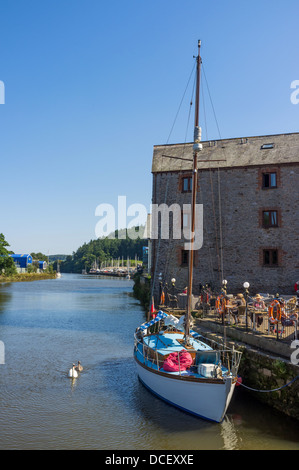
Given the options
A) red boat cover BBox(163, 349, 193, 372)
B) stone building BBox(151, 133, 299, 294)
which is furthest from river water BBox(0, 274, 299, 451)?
stone building BBox(151, 133, 299, 294)

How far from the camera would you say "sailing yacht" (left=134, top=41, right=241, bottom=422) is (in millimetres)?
12000

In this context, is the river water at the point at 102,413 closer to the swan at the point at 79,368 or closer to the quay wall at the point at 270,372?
the swan at the point at 79,368

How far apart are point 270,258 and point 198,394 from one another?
58.8 feet

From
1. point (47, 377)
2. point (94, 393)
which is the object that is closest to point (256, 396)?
point (94, 393)

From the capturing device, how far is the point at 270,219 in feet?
93.7

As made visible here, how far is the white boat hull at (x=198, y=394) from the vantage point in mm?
11837

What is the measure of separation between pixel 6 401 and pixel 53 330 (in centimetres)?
1483

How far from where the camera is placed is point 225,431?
39.0 feet

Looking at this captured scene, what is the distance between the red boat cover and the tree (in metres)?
76.6

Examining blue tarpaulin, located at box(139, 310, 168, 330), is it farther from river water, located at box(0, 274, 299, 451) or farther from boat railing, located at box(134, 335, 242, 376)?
river water, located at box(0, 274, 299, 451)

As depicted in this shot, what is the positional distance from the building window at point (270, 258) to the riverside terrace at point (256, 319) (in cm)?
629

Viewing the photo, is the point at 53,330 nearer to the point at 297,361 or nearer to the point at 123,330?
the point at 123,330

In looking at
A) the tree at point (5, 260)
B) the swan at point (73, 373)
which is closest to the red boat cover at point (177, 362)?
the swan at point (73, 373)

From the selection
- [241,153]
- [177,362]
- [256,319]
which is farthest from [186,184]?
[177,362]
